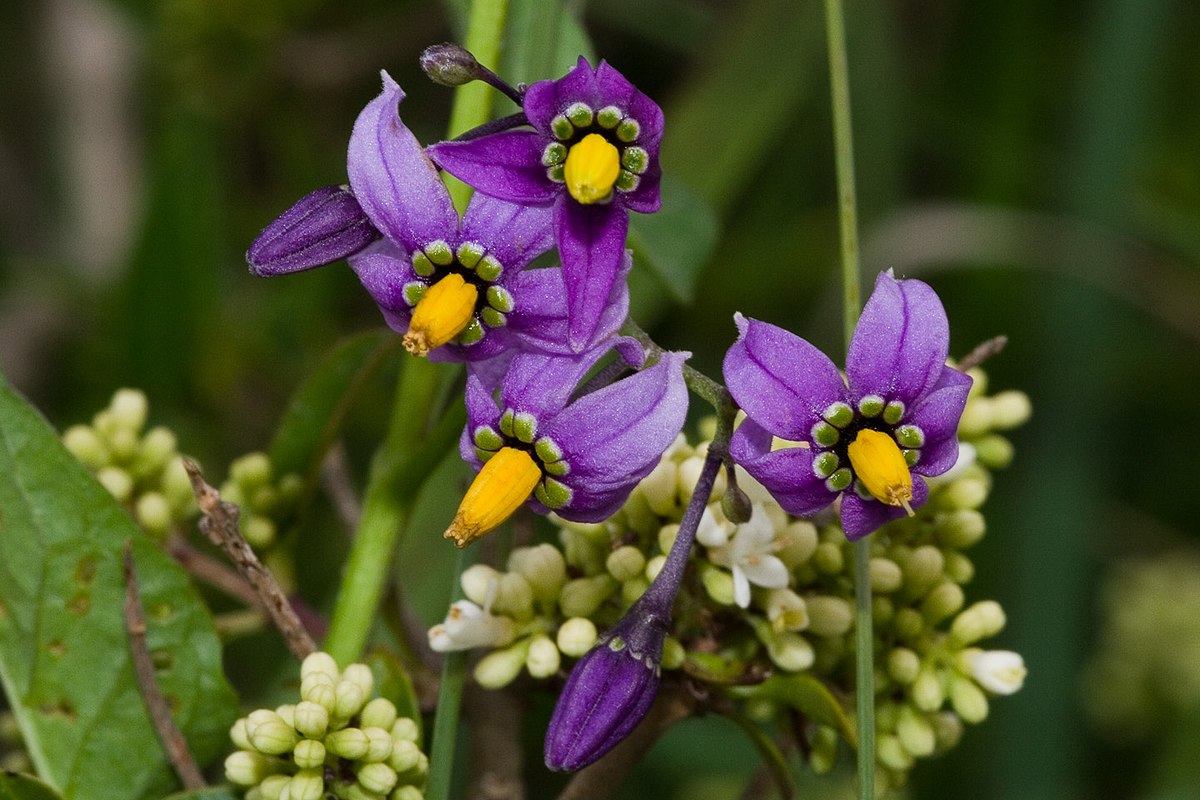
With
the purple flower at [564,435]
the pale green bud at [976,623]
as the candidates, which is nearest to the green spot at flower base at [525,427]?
the purple flower at [564,435]

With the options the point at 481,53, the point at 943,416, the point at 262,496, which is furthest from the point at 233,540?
the point at 943,416

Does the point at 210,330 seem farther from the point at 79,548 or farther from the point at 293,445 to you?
the point at 79,548

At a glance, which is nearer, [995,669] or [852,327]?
[852,327]

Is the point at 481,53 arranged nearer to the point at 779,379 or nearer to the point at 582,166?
the point at 582,166

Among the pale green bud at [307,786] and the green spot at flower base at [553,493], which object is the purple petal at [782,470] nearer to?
the green spot at flower base at [553,493]

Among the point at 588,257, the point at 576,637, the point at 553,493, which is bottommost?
the point at 576,637

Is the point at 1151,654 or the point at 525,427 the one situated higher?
the point at 525,427

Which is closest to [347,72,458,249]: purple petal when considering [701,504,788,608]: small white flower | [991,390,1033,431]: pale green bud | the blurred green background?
[701,504,788,608]: small white flower

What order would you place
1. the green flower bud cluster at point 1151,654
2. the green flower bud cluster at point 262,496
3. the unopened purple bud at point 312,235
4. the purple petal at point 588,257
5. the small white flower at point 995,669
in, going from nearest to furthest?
1. the purple petal at point 588,257
2. the unopened purple bud at point 312,235
3. the small white flower at point 995,669
4. the green flower bud cluster at point 262,496
5. the green flower bud cluster at point 1151,654
